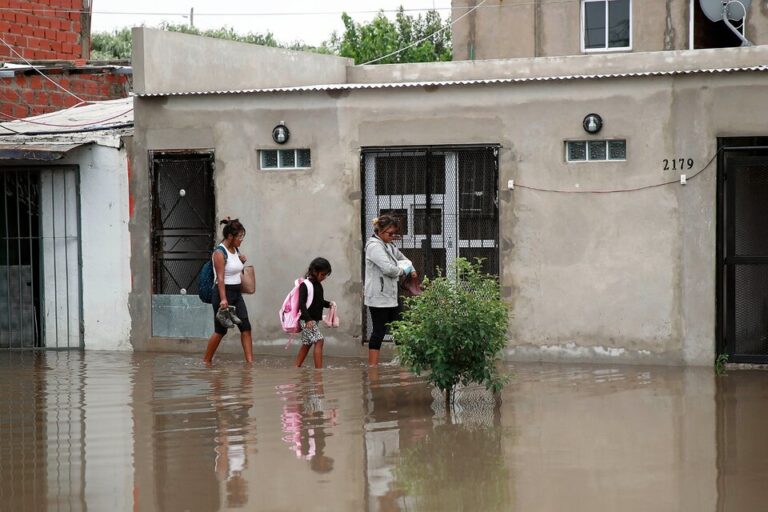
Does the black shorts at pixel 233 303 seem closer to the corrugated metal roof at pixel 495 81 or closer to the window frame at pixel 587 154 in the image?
the corrugated metal roof at pixel 495 81

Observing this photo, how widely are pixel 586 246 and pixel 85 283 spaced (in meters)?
6.24

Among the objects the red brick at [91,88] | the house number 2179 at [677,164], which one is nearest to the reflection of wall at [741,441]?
the house number 2179 at [677,164]

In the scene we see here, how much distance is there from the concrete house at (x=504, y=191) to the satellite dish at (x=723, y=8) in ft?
15.7

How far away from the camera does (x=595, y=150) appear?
41.9 ft

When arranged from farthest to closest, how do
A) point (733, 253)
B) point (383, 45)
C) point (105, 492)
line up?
point (383, 45) → point (733, 253) → point (105, 492)

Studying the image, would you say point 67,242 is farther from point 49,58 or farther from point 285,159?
point 49,58

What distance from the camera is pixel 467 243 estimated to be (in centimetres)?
1330

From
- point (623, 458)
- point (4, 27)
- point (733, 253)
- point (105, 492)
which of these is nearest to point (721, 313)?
point (733, 253)

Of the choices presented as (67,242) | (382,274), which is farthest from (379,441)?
(67,242)

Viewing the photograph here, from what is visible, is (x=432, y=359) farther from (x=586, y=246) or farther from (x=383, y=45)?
(x=383, y=45)

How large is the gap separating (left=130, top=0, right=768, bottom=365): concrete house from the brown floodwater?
2.93 feet

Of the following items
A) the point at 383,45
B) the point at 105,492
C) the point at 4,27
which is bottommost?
the point at 105,492

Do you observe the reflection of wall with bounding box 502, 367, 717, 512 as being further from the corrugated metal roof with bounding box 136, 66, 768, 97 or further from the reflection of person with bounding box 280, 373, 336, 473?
the corrugated metal roof with bounding box 136, 66, 768, 97

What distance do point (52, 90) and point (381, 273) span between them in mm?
8618
